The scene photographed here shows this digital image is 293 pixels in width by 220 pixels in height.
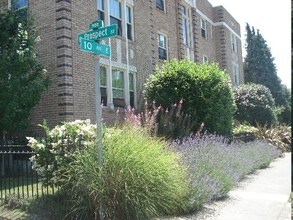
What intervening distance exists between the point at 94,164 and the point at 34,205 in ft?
4.63

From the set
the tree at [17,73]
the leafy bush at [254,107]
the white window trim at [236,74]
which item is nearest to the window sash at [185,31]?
the leafy bush at [254,107]

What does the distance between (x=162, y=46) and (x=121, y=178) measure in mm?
14708

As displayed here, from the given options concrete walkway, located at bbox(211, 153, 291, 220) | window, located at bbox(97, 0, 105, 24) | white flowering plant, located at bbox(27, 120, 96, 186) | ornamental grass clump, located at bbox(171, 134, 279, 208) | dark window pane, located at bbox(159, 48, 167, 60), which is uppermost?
window, located at bbox(97, 0, 105, 24)

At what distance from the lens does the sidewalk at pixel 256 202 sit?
7.45m

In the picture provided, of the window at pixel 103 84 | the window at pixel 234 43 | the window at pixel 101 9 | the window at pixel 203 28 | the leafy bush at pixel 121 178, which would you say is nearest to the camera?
the leafy bush at pixel 121 178

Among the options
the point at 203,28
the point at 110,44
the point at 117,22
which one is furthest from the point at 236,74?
the point at 110,44

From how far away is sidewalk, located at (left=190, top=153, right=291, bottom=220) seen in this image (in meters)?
7.45

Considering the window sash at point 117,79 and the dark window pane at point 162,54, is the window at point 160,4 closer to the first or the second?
the dark window pane at point 162,54

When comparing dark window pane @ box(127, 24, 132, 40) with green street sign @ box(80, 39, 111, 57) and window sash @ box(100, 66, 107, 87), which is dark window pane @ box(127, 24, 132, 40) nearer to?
window sash @ box(100, 66, 107, 87)

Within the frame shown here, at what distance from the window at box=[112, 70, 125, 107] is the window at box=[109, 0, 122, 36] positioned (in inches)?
66.2

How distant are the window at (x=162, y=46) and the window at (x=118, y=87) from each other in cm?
412

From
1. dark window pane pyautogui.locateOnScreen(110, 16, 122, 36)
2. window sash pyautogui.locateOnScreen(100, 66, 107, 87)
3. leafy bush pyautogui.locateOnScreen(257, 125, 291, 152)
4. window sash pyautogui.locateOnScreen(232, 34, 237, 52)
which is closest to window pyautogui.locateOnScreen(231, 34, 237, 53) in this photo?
window sash pyautogui.locateOnScreen(232, 34, 237, 52)

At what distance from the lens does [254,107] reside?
24156 millimetres

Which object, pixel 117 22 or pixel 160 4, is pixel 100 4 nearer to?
pixel 117 22
